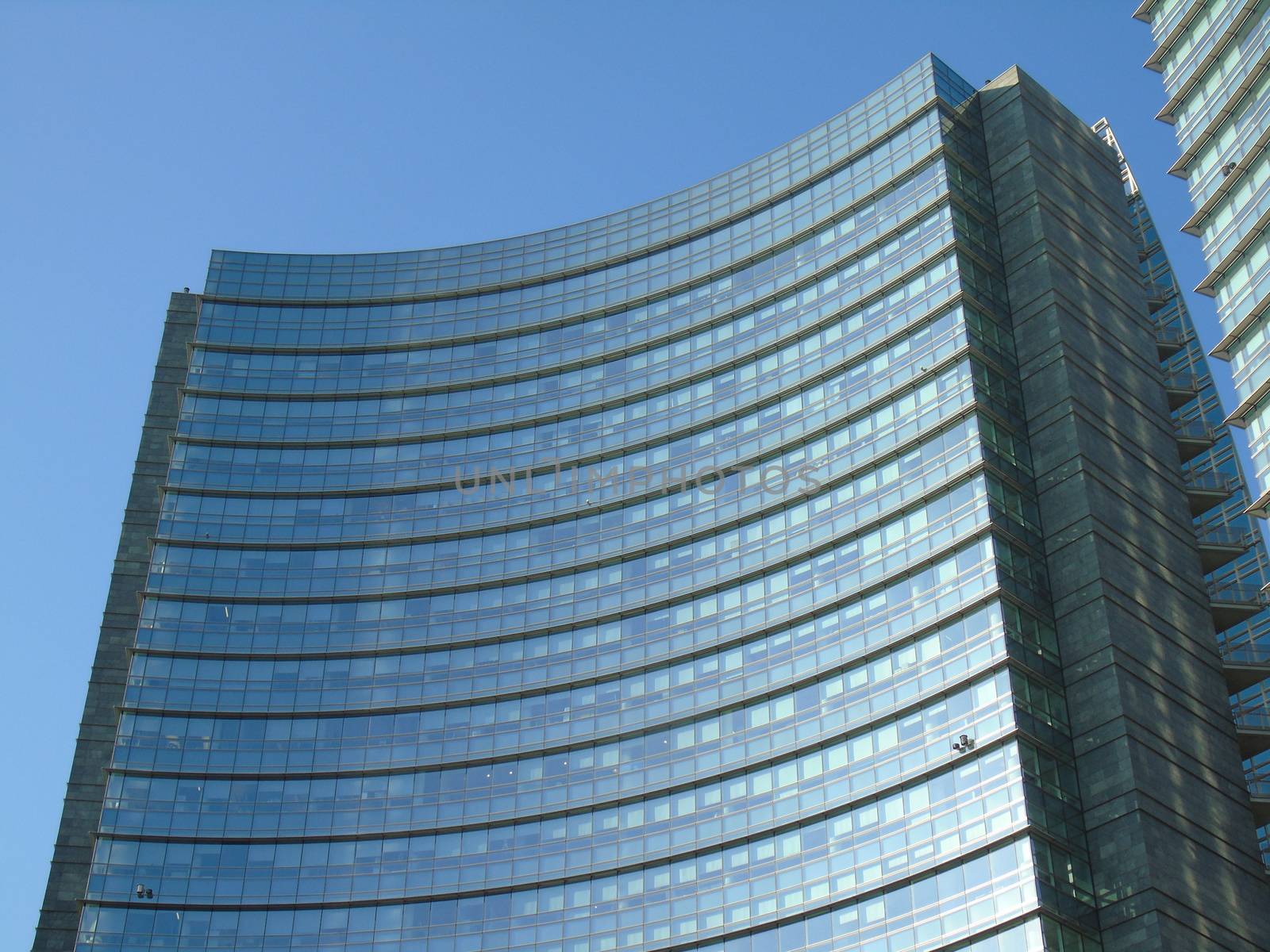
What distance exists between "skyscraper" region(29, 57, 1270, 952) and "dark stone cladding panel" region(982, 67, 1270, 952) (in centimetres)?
22

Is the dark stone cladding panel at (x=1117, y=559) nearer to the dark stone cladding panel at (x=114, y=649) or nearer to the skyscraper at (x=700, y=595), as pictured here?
the skyscraper at (x=700, y=595)

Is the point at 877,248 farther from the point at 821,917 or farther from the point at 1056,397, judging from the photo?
the point at 821,917

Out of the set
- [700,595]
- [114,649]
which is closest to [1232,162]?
[700,595]

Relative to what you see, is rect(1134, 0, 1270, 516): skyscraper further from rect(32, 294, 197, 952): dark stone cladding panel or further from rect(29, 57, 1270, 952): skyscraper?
rect(32, 294, 197, 952): dark stone cladding panel

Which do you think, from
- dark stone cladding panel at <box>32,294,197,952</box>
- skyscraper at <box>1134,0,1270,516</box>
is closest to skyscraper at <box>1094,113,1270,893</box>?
skyscraper at <box>1134,0,1270,516</box>

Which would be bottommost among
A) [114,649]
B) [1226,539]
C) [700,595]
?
[700,595]

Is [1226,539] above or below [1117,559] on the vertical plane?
above

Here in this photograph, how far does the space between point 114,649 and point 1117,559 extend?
55.9 metres

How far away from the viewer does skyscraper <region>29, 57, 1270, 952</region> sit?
6869 cm

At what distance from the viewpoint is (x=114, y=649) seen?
9406 cm

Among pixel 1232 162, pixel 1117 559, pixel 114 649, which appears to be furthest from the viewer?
pixel 114 649

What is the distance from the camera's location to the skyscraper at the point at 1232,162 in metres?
67.9

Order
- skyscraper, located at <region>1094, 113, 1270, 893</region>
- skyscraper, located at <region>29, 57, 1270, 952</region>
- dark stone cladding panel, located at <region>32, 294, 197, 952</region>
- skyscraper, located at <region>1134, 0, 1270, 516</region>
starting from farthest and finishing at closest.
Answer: dark stone cladding panel, located at <region>32, 294, 197, 952</region> < skyscraper, located at <region>1094, 113, 1270, 893</region> < skyscraper, located at <region>29, 57, 1270, 952</region> < skyscraper, located at <region>1134, 0, 1270, 516</region>

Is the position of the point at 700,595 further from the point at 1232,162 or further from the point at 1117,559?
the point at 1232,162
